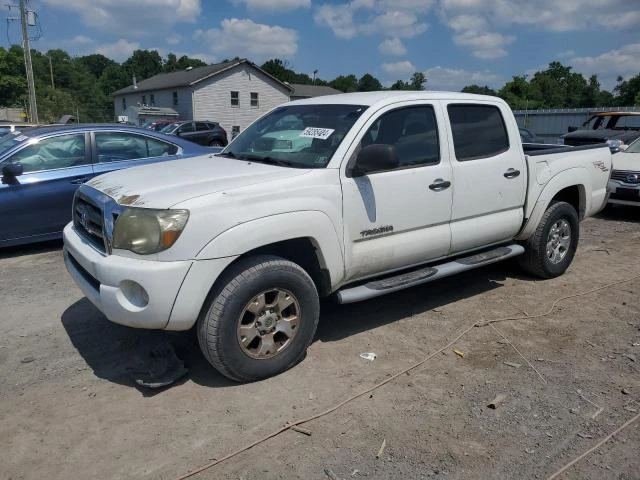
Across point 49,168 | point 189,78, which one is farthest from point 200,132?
point 49,168

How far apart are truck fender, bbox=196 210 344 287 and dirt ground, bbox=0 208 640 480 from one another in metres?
0.78

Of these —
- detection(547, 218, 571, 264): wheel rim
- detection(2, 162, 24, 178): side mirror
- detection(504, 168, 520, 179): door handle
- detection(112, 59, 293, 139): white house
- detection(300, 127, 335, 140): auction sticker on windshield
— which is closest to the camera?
detection(300, 127, 335, 140): auction sticker on windshield

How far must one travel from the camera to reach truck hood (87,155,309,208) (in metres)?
3.37

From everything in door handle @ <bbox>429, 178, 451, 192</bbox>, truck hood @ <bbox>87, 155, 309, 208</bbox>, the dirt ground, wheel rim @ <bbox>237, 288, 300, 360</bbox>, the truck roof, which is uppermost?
the truck roof

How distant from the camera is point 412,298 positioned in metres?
5.32

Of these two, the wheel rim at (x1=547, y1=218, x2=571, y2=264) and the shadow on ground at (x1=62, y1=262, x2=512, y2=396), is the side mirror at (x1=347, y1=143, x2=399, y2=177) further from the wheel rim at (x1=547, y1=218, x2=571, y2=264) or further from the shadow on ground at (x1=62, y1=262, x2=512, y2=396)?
the wheel rim at (x1=547, y1=218, x2=571, y2=264)

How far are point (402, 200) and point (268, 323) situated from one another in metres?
1.43

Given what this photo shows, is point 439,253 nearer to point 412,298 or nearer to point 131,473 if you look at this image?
point 412,298

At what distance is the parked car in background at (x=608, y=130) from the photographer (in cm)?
1244

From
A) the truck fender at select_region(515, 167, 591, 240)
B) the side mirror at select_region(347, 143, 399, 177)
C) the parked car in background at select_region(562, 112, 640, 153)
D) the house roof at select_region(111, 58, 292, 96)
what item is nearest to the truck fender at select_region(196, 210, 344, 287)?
the side mirror at select_region(347, 143, 399, 177)

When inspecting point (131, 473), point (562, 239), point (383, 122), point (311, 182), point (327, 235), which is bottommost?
point (131, 473)

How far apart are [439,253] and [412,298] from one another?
2.78 feet

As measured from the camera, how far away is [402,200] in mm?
4176

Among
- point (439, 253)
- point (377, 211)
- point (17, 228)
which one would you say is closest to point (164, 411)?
point (377, 211)
